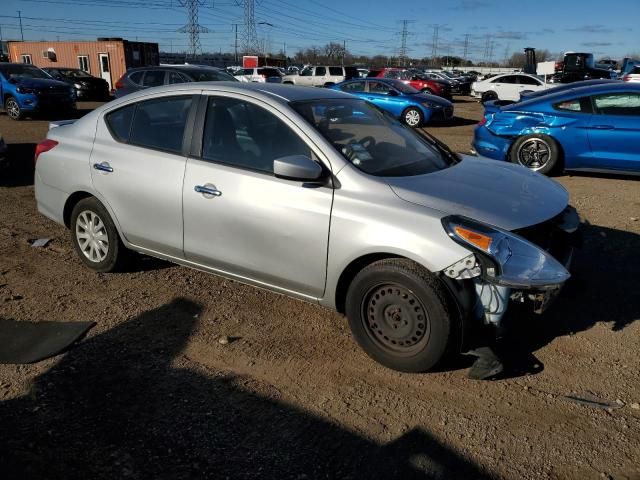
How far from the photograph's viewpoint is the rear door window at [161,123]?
422 centimetres

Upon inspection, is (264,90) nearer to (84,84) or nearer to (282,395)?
(282,395)

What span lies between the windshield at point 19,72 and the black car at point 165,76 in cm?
462

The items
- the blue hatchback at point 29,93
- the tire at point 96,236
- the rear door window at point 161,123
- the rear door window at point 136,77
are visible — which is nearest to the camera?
the rear door window at point 161,123

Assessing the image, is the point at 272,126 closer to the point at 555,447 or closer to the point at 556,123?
the point at 555,447

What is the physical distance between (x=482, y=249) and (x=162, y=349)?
214cm

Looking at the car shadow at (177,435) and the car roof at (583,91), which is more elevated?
the car roof at (583,91)

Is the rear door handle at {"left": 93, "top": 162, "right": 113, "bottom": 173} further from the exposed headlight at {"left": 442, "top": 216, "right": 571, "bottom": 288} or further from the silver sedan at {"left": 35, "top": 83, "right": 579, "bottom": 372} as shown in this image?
the exposed headlight at {"left": 442, "top": 216, "right": 571, "bottom": 288}

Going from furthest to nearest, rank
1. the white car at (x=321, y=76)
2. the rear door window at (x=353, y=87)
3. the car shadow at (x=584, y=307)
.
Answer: the white car at (x=321, y=76) → the rear door window at (x=353, y=87) → the car shadow at (x=584, y=307)

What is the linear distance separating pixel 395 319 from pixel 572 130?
6297 mm

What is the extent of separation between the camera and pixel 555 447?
2.81m

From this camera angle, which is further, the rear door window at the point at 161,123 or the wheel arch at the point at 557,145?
the wheel arch at the point at 557,145

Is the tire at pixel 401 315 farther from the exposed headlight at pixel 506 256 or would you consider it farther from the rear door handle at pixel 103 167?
the rear door handle at pixel 103 167

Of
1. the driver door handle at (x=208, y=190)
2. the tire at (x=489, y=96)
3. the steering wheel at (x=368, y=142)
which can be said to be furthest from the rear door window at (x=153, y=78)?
the tire at (x=489, y=96)

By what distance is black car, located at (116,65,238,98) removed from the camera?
13.4m
